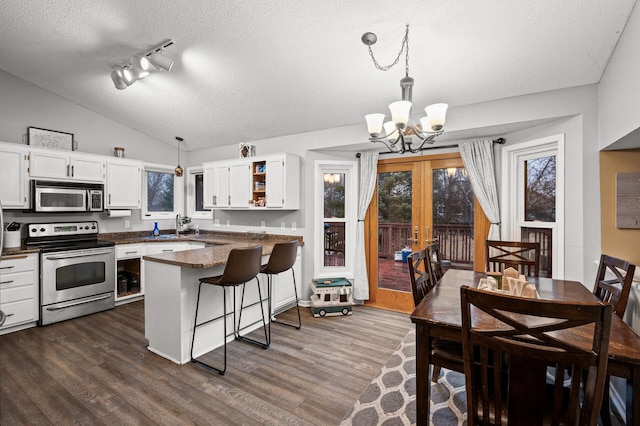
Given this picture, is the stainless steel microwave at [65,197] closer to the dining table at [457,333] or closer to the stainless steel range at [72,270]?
the stainless steel range at [72,270]

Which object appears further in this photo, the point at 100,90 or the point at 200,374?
the point at 100,90

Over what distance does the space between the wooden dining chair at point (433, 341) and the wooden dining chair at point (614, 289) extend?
72 cm

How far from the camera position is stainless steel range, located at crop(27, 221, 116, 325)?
3.52 meters

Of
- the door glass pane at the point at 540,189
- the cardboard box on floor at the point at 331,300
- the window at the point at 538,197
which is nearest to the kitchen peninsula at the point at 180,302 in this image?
the cardboard box on floor at the point at 331,300

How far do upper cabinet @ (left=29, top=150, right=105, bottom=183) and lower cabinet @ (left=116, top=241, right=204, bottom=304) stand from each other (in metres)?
1.08

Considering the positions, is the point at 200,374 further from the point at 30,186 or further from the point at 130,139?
the point at 130,139

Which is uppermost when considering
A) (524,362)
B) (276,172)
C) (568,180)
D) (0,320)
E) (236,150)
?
(236,150)

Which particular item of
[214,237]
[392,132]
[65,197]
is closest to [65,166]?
[65,197]

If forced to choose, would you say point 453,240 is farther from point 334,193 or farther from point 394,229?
point 334,193

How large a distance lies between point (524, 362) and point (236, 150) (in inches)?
192

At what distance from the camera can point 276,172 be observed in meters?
4.19

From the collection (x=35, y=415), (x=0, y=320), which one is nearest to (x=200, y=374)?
(x=35, y=415)

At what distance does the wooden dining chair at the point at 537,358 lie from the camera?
3.44 feet

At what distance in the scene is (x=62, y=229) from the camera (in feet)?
12.9
